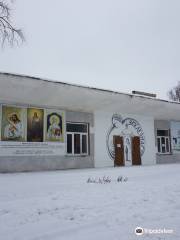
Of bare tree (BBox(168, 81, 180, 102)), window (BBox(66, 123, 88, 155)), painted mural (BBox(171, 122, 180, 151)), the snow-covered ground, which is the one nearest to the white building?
window (BBox(66, 123, 88, 155))

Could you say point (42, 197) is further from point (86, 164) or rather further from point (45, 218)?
point (86, 164)

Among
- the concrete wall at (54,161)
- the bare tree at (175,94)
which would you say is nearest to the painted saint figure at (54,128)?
the concrete wall at (54,161)

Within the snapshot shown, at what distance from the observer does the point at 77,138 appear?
714 inches

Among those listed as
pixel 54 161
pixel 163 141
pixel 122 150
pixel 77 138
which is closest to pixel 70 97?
pixel 77 138

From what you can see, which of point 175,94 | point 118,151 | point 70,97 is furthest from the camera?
point 175,94

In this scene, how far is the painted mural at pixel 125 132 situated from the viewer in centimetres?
1937

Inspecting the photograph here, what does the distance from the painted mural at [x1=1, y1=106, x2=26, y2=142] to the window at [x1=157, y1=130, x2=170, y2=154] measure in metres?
11.6

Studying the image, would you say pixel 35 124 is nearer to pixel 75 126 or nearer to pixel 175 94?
pixel 75 126

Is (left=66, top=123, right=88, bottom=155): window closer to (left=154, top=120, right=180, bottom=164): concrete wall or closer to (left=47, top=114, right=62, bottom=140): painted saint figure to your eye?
(left=47, top=114, right=62, bottom=140): painted saint figure

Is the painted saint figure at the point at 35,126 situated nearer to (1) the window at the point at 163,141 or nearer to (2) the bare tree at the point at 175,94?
(1) the window at the point at 163,141

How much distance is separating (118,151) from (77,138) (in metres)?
3.39

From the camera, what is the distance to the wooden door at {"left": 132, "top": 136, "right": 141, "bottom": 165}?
67.6 feet

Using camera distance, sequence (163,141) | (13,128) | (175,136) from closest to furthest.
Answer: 1. (13,128)
2. (163,141)
3. (175,136)

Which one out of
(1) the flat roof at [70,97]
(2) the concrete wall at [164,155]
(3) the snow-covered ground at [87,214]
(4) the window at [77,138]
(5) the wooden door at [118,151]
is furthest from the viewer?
(2) the concrete wall at [164,155]
